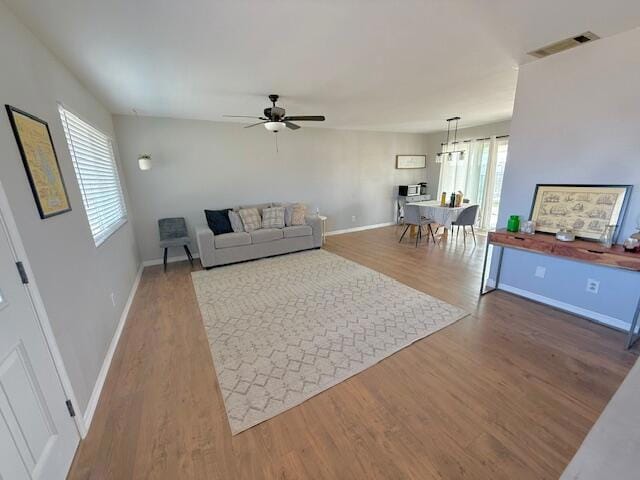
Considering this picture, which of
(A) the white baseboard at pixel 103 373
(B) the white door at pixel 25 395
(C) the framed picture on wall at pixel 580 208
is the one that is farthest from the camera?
(C) the framed picture on wall at pixel 580 208

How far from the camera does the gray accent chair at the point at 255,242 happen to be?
4074 millimetres

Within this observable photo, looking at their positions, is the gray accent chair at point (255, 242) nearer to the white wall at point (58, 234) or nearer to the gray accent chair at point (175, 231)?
the gray accent chair at point (175, 231)

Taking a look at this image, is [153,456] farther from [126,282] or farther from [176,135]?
[176,135]

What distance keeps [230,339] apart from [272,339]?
39 cm

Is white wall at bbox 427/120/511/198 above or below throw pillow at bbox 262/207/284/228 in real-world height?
above

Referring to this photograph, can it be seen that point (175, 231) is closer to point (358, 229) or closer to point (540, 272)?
point (358, 229)

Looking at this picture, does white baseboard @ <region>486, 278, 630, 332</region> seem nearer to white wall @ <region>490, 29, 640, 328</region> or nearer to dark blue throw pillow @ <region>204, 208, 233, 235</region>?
white wall @ <region>490, 29, 640, 328</region>

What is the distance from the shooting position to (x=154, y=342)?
2.36 metres

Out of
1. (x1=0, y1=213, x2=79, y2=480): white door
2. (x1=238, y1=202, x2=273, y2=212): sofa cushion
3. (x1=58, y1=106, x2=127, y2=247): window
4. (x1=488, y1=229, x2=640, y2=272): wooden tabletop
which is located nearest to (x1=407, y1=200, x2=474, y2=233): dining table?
A: (x1=488, y1=229, x2=640, y2=272): wooden tabletop

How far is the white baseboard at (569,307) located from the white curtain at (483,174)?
122 inches

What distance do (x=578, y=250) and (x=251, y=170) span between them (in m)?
4.77

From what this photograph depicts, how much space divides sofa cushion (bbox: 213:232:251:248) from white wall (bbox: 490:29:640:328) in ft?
12.3

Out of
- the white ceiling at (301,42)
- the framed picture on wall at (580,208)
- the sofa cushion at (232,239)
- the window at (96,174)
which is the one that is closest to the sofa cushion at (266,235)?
the sofa cushion at (232,239)

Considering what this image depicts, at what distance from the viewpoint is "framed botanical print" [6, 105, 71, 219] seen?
1.37m
